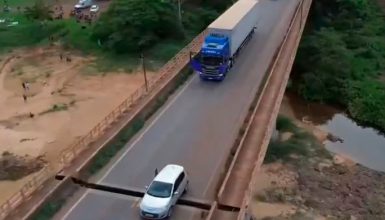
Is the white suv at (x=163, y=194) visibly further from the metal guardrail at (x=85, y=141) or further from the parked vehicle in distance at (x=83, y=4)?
the parked vehicle in distance at (x=83, y=4)

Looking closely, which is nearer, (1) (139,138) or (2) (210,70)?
(1) (139,138)

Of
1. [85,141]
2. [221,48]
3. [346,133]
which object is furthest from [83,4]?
[85,141]

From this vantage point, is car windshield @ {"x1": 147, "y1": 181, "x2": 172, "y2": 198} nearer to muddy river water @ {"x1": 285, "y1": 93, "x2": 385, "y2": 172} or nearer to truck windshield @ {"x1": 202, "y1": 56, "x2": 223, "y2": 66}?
truck windshield @ {"x1": 202, "y1": 56, "x2": 223, "y2": 66}

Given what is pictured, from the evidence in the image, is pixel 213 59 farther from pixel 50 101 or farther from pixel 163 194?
pixel 50 101

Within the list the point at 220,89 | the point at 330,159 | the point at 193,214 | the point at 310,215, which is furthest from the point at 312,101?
the point at 193,214

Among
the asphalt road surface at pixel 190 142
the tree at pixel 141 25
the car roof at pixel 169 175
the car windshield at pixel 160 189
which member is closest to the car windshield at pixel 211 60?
the asphalt road surface at pixel 190 142

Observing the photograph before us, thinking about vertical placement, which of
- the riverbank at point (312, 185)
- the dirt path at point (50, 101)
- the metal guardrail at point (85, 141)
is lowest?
the riverbank at point (312, 185)

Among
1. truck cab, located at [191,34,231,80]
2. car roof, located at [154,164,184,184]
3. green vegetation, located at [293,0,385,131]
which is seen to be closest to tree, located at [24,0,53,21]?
green vegetation, located at [293,0,385,131]
